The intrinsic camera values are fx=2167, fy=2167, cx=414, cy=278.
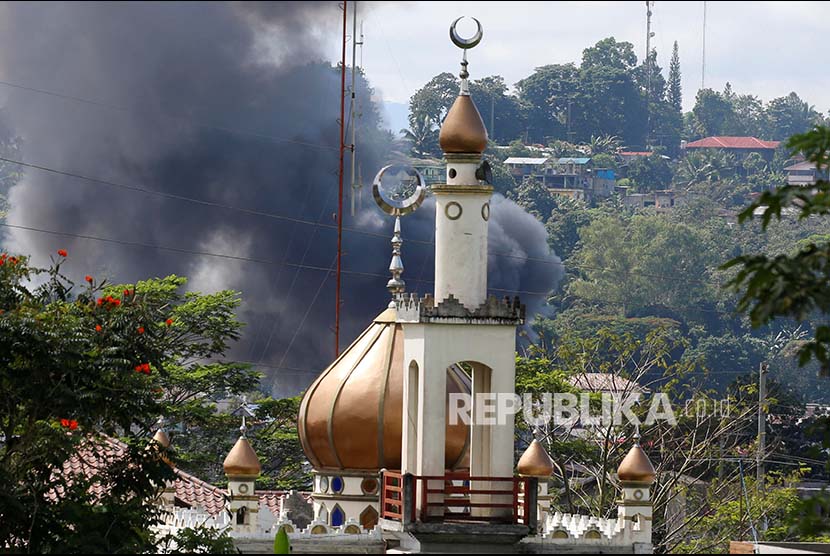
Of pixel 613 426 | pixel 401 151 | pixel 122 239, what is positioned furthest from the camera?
pixel 401 151

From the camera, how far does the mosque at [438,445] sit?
28375mm

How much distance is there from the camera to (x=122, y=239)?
70.7m

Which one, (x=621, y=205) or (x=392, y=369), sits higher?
(x=621, y=205)

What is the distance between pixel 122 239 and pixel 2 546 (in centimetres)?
4384

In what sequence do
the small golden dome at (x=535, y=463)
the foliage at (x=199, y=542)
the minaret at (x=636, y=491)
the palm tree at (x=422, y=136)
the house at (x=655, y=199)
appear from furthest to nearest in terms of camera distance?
the house at (x=655, y=199) < the palm tree at (x=422, y=136) < the small golden dome at (x=535, y=463) < the minaret at (x=636, y=491) < the foliage at (x=199, y=542)

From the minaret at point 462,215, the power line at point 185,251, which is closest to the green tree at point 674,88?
the power line at point 185,251

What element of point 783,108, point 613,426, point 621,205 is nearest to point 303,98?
point 613,426

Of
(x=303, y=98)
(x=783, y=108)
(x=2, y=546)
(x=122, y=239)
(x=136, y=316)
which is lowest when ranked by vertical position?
(x=2, y=546)

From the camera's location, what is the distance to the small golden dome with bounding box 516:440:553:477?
32.6 m

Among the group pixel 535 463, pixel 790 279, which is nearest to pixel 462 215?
pixel 535 463

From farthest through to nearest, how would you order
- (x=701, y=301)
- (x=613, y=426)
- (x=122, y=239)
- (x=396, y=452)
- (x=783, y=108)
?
(x=783, y=108) → (x=701, y=301) → (x=122, y=239) → (x=613, y=426) → (x=396, y=452)

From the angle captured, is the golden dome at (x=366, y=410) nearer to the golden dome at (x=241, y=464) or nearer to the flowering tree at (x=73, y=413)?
the golden dome at (x=241, y=464)

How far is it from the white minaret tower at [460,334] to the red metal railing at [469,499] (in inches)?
1.4

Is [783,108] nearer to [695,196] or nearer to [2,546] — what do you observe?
[695,196]
